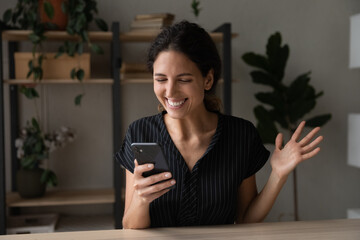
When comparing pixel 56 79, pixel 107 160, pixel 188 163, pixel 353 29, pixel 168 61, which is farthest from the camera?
pixel 107 160

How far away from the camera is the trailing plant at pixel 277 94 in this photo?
3.15m

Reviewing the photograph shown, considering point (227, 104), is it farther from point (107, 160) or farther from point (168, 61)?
point (168, 61)

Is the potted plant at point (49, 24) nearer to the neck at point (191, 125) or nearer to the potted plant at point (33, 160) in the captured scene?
the potted plant at point (33, 160)

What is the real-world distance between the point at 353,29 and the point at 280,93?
67 cm

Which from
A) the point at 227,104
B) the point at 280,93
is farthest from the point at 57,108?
the point at 280,93

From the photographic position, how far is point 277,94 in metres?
3.24

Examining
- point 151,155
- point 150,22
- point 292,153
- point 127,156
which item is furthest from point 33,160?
point 292,153

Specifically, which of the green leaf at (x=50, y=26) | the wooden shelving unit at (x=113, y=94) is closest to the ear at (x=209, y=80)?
the wooden shelving unit at (x=113, y=94)

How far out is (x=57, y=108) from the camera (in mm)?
3260

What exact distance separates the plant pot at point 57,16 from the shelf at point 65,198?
1.13 metres

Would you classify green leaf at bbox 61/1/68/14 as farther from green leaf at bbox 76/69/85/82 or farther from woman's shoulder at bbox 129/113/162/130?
woman's shoulder at bbox 129/113/162/130

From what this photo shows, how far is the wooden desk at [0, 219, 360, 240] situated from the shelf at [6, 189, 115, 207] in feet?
5.29

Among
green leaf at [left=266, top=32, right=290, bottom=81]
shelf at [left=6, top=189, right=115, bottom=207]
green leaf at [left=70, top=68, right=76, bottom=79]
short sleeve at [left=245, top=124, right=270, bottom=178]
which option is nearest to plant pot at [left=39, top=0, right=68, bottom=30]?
green leaf at [left=70, top=68, right=76, bottom=79]

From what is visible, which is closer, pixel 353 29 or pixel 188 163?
pixel 188 163
